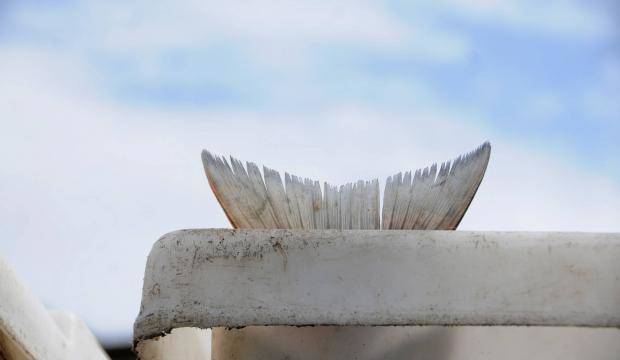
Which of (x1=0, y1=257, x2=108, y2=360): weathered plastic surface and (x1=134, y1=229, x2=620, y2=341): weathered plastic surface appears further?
(x1=0, y1=257, x2=108, y2=360): weathered plastic surface

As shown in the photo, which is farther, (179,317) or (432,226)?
(432,226)

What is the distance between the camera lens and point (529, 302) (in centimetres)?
118

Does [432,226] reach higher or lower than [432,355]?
higher

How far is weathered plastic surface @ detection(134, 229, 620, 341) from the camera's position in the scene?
46.4 inches

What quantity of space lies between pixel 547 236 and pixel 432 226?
0.21m

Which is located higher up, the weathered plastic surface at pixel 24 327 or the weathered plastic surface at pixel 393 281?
the weathered plastic surface at pixel 24 327

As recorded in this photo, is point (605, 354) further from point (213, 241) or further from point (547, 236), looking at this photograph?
point (213, 241)

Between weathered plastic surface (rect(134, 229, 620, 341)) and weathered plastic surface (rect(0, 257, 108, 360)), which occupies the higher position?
weathered plastic surface (rect(0, 257, 108, 360))

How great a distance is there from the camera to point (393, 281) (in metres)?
1.19

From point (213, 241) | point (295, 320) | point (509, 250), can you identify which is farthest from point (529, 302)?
point (213, 241)

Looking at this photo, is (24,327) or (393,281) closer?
(393,281)

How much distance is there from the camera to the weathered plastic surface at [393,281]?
1.18m

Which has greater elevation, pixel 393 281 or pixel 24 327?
pixel 24 327

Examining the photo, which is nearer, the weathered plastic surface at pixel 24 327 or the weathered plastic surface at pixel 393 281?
the weathered plastic surface at pixel 393 281
